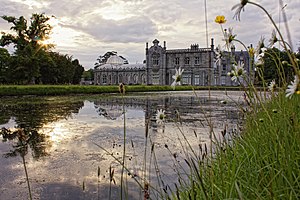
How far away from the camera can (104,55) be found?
76.6 meters

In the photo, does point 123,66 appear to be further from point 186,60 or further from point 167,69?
point 186,60

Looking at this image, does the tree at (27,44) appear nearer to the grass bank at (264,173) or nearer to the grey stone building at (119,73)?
the grey stone building at (119,73)

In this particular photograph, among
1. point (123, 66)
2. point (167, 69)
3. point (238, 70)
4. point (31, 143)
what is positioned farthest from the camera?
point (123, 66)

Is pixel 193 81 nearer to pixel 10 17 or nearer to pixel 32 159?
pixel 10 17

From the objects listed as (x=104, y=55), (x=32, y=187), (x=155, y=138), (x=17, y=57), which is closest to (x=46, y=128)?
(x=155, y=138)

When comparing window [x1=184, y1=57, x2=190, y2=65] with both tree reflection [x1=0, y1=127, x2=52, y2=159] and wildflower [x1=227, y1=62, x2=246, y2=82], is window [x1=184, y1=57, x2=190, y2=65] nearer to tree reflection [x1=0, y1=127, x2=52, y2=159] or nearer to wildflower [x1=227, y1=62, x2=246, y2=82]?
tree reflection [x1=0, y1=127, x2=52, y2=159]

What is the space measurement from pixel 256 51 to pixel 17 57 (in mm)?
29326

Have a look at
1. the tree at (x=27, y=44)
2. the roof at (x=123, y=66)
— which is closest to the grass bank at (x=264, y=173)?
the tree at (x=27, y=44)

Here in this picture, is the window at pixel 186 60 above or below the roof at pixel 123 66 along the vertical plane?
above

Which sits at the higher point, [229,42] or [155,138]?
[229,42]

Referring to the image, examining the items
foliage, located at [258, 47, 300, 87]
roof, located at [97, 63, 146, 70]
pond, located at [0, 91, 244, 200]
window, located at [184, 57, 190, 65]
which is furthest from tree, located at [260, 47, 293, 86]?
roof, located at [97, 63, 146, 70]

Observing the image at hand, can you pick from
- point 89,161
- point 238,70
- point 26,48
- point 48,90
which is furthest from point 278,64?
point 26,48

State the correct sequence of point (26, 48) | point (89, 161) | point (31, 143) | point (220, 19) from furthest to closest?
point (26, 48), point (31, 143), point (89, 161), point (220, 19)

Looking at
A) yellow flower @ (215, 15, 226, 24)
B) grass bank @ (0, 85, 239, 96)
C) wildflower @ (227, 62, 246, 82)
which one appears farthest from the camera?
grass bank @ (0, 85, 239, 96)
